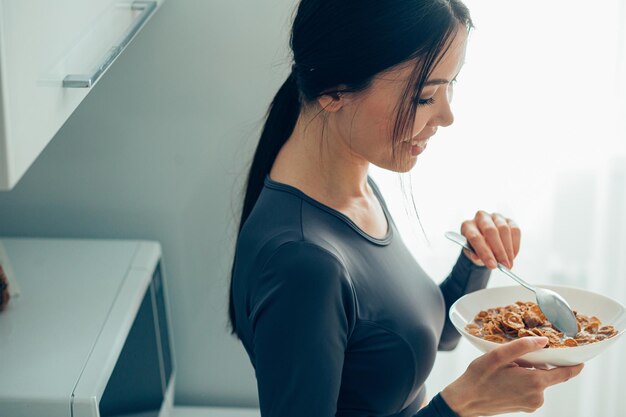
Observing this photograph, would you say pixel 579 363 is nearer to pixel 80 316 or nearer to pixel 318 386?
pixel 318 386

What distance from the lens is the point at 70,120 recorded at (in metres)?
1.39

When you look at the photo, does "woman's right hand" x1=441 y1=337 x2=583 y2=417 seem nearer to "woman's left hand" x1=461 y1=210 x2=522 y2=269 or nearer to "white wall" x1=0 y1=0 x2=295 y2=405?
"woman's left hand" x1=461 y1=210 x2=522 y2=269

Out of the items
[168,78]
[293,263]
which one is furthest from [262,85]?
[293,263]

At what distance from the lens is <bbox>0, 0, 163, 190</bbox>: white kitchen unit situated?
22.8 inches

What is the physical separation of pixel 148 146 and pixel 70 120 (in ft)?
0.46

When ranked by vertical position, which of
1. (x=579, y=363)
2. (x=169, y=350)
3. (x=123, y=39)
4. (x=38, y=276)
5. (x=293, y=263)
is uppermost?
(x=123, y=39)

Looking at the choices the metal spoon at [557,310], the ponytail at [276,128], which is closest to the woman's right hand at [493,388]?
the metal spoon at [557,310]

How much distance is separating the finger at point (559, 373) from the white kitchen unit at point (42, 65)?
23.3 inches

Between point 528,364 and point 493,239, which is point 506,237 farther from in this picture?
point 528,364

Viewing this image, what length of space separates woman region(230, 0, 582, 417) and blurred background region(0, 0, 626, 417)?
39 cm

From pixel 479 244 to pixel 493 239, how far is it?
21mm

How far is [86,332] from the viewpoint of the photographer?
112cm

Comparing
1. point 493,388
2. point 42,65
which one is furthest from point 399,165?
point 42,65

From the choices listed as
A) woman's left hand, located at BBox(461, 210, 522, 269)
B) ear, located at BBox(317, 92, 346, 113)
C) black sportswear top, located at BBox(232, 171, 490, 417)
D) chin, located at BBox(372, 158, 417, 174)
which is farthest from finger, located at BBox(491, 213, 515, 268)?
ear, located at BBox(317, 92, 346, 113)
